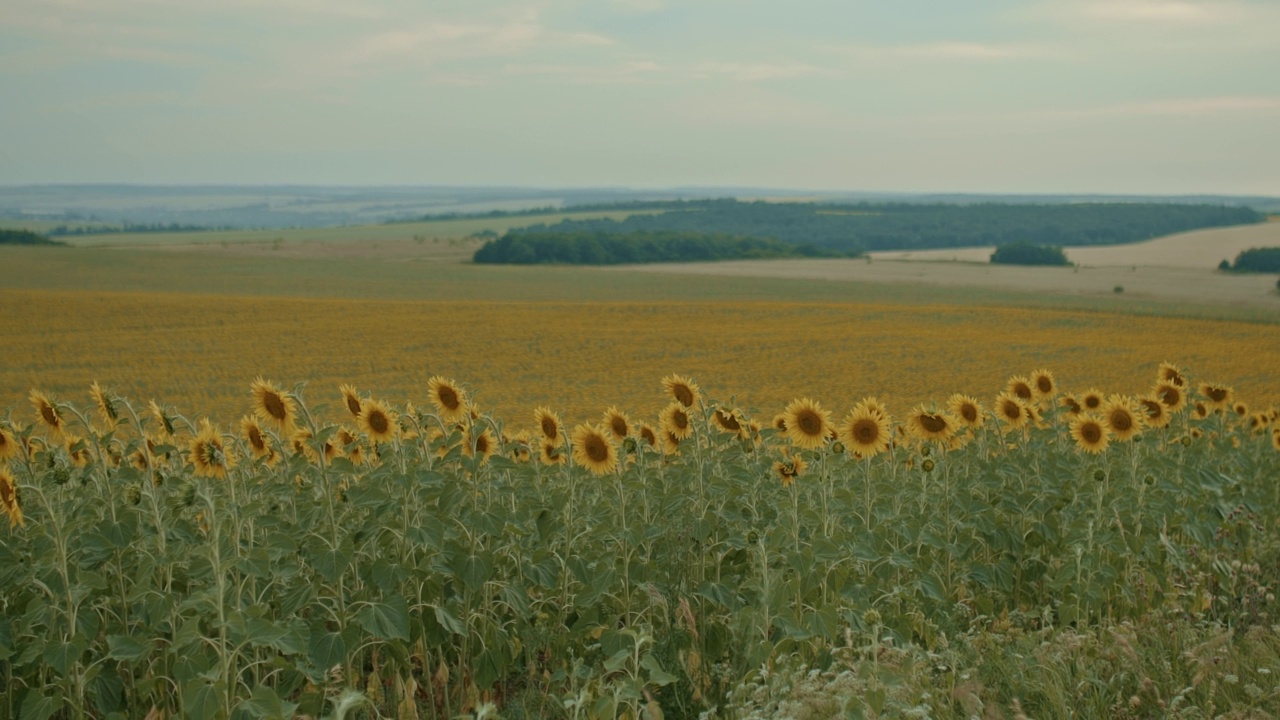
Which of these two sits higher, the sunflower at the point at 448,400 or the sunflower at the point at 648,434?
the sunflower at the point at 448,400

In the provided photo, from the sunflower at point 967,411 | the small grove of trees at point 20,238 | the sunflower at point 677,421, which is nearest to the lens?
the sunflower at point 677,421

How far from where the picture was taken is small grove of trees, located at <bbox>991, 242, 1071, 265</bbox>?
6765 centimetres

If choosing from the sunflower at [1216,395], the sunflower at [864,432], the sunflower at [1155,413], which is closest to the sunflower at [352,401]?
the sunflower at [864,432]

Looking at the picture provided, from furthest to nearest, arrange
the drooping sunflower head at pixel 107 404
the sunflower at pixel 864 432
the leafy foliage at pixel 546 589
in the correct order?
1. the sunflower at pixel 864 432
2. the drooping sunflower head at pixel 107 404
3. the leafy foliage at pixel 546 589

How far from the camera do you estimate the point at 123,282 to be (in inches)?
1784

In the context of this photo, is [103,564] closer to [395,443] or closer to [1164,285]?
[395,443]

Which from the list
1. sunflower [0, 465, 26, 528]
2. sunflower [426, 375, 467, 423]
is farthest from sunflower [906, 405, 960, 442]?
sunflower [0, 465, 26, 528]

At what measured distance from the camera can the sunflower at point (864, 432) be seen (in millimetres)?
6293

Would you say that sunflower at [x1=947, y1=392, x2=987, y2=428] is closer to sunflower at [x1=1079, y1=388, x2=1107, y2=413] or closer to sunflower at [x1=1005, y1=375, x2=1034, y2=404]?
sunflower at [x1=1005, y1=375, x2=1034, y2=404]

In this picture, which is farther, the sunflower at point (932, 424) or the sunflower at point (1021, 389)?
the sunflower at point (1021, 389)

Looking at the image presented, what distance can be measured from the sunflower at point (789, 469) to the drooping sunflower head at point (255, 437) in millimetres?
2712

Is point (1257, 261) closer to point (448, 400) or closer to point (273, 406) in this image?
point (448, 400)

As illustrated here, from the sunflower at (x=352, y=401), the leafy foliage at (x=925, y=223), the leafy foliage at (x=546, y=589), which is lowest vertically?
the leafy foliage at (x=546, y=589)

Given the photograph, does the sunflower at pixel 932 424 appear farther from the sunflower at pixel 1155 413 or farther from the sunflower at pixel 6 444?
the sunflower at pixel 6 444
